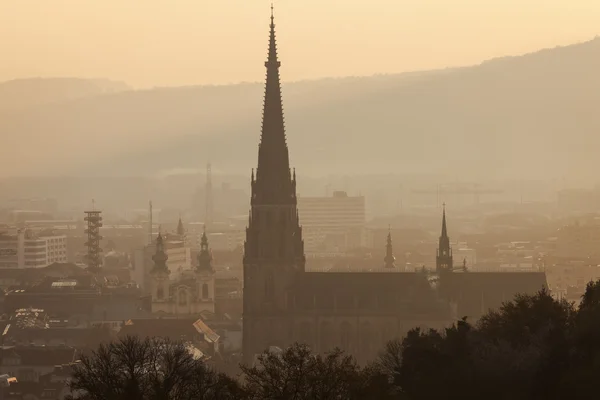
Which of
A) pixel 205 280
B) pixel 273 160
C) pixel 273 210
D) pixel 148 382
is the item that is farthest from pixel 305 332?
pixel 148 382

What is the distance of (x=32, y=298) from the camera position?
122 meters

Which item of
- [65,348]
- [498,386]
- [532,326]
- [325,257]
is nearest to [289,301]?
[65,348]

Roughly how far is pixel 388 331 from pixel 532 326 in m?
31.5

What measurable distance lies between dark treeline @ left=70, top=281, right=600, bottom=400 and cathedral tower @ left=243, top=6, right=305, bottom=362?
3138 cm

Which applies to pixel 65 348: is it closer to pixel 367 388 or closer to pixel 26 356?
pixel 26 356

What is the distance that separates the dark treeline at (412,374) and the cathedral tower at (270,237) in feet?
103

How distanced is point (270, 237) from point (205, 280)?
105 feet

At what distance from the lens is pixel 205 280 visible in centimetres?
11738

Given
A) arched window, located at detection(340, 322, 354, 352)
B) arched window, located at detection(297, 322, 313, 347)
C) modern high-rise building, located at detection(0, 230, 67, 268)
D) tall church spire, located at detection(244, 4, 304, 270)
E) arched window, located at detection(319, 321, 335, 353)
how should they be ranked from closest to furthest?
tall church spire, located at detection(244, 4, 304, 270) < arched window, located at detection(340, 322, 354, 352) < arched window, located at detection(297, 322, 313, 347) < arched window, located at detection(319, 321, 335, 353) < modern high-rise building, located at detection(0, 230, 67, 268)

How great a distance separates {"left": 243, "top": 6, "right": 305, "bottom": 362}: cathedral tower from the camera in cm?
8531

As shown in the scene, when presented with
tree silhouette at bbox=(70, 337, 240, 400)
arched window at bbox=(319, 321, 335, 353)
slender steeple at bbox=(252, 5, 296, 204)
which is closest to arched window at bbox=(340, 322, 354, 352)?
arched window at bbox=(319, 321, 335, 353)

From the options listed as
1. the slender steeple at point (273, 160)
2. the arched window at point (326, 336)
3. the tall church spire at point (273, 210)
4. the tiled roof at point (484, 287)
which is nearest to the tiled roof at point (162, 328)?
the arched window at point (326, 336)

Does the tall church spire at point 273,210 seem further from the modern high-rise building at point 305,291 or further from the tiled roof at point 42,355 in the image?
the tiled roof at point 42,355

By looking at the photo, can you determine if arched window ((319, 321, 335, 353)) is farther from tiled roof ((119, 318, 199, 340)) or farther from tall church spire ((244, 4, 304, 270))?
tiled roof ((119, 318, 199, 340))
